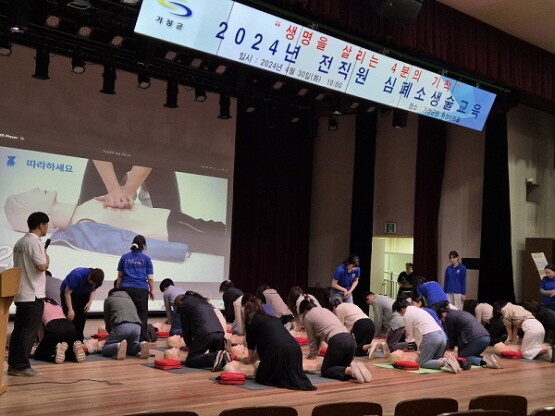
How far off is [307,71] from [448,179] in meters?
6.16

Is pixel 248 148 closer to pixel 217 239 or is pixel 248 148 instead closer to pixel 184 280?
pixel 217 239

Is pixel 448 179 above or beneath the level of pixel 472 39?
beneath

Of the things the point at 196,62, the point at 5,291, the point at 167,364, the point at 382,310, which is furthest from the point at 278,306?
the point at 5,291

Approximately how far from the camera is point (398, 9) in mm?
6961

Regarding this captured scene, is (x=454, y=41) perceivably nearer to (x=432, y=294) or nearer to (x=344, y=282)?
(x=432, y=294)

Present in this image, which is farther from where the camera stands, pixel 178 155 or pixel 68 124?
pixel 178 155

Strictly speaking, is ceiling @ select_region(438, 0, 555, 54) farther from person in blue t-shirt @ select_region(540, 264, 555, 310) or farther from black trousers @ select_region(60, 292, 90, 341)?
black trousers @ select_region(60, 292, 90, 341)

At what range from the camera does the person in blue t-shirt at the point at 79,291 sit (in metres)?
7.00

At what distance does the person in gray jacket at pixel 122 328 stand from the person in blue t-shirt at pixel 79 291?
9.0 inches

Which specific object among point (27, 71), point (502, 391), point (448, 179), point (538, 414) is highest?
point (27, 71)

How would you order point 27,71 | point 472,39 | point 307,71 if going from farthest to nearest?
point 27,71, point 472,39, point 307,71

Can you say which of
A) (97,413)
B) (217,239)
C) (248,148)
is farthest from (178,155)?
(97,413)

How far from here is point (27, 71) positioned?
405 inches

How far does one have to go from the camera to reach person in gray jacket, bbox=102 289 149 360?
7.23 meters
